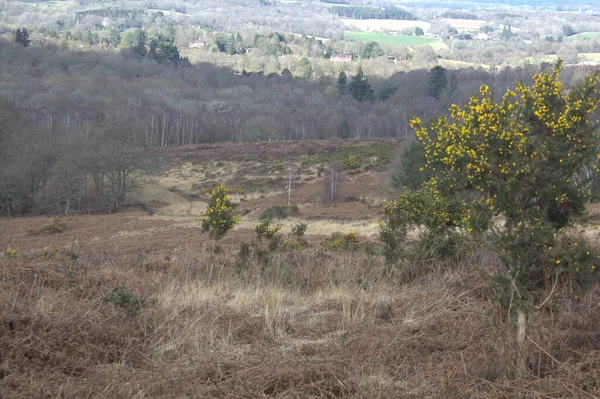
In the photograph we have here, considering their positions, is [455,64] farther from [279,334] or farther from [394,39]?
[279,334]

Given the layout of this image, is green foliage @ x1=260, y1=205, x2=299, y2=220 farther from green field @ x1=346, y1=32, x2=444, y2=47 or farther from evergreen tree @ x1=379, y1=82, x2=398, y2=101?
green field @ x1=346, y1=32, x2=444, y2=47

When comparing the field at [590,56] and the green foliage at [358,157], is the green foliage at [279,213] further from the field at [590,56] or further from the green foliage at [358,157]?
the field at [590,56]

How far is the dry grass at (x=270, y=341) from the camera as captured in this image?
3.26 meters

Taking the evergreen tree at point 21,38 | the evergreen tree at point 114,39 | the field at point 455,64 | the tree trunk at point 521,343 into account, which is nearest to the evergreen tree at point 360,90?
the field at point 455,64

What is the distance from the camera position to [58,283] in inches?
209

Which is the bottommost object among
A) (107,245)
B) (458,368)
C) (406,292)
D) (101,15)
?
(107,245)

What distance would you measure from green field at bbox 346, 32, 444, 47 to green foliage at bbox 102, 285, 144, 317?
158 m

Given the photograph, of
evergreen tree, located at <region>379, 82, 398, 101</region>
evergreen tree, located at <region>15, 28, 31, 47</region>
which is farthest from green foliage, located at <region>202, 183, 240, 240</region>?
evergreen tree, located at <region>15, 28, 31, 47</region>

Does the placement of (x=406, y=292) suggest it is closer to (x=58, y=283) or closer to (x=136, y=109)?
(x=58, y=283)

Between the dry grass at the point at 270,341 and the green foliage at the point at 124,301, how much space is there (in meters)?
0.03

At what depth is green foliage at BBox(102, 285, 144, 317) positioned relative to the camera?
4.39 meters

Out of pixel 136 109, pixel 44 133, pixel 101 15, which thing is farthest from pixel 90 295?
pixel 101 15

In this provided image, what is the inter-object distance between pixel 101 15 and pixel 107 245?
6304 inches

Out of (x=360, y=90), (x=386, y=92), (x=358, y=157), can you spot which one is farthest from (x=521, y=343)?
(x=386, y=92)
